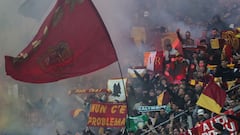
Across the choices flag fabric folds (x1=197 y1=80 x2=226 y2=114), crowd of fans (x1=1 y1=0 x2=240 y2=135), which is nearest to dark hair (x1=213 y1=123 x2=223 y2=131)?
crowd of fans (x1=1 y1=0 x2=240 y2=135)

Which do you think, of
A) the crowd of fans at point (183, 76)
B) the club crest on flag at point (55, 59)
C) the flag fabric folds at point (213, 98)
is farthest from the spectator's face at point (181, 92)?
the club crest on flag at point (55, 59)

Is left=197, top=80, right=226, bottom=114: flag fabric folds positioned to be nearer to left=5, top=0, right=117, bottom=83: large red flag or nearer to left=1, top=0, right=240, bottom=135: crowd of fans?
left=1, top=0, right=240, bottom=135: crowd of fans

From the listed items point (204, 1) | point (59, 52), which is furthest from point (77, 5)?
point (204, 1)

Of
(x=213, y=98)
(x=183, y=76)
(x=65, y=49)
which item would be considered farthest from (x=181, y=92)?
(x=65, y=49)

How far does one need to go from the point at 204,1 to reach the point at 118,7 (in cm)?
109

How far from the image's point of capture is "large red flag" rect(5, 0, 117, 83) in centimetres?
506

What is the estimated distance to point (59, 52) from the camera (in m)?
5.05

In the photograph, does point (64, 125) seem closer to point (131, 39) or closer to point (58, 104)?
point (58, 104)

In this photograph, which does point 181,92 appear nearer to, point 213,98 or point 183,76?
point 183,76

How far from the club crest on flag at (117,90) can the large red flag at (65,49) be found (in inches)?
50.8

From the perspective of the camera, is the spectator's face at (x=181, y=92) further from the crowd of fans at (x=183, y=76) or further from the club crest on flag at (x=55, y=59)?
the club crest on flag at (x=55, y=59)

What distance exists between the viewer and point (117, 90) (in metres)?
6.45

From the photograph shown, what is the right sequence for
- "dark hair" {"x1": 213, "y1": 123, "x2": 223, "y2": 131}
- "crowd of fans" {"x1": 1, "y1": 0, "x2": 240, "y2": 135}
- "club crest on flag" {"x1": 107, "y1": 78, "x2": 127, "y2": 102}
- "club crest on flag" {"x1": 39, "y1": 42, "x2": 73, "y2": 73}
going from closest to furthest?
"club crest on flag" {"x1": 39, "y1": 42, "x2": 73, "y2": 73} → "dark hair" {"x1": 213, "y1": 123, "x2": 223, "y2": 131} → "crowd of fans" {"x1": 1, "y1": 0, "x2": 240, "y2": 135} → "club crest on flag" {"x1": 107, "y1": 78, "x2": 127, "y2": 102}

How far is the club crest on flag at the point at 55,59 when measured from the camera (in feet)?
16.6
